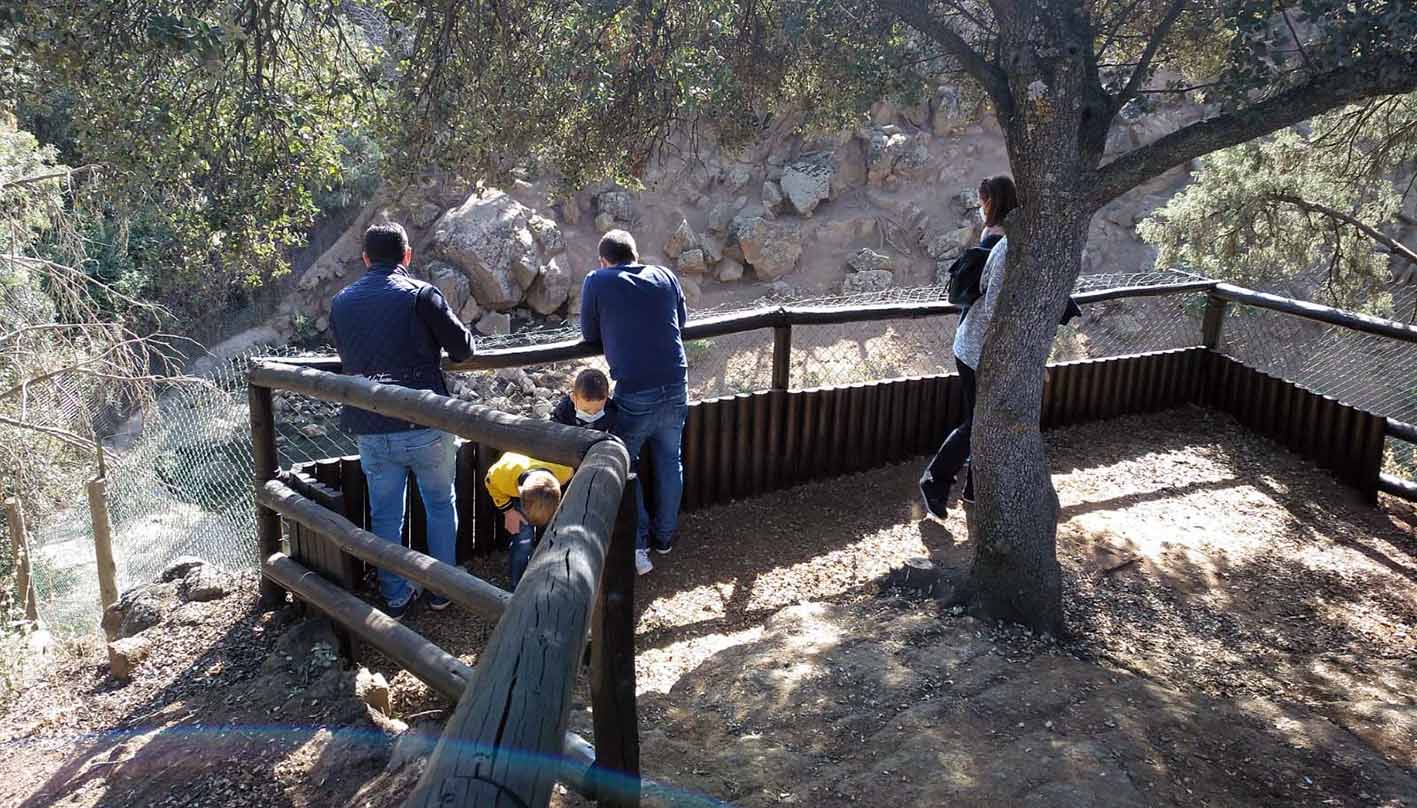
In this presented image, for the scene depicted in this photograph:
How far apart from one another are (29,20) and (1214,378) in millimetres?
7087

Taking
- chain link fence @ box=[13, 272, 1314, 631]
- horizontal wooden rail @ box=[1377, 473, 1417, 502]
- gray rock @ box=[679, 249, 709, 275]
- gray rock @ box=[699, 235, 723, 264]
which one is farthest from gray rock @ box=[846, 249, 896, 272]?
horizontal wooden rail @ box=[1377, 473, 1417, 502]

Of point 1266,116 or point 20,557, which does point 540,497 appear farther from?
point 20,557

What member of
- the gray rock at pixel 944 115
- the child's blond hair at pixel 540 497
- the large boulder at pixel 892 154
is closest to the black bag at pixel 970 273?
the child's blond hair at pixel 540 497

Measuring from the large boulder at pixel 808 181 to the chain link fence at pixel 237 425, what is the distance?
21.7ft

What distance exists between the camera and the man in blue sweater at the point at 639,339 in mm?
4434

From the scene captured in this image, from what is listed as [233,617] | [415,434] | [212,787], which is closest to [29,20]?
[415,434]

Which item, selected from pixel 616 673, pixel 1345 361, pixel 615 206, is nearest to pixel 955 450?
pixel 616 673

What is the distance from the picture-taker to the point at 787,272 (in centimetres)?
2303

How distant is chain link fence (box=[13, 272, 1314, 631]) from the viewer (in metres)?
9.16

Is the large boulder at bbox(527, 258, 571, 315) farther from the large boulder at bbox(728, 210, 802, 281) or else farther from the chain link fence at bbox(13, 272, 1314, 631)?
the chain link fence at bbox(13, 272, 1314, 631)

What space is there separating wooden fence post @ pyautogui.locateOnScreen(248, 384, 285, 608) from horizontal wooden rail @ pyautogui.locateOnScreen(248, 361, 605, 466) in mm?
97

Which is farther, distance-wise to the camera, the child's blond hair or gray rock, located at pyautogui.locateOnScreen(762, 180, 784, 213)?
gray rock, located at pyautogui.locateOnScreen(762, 180, 784, 213)

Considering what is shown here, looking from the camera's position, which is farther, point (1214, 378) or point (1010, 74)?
point (1214, 378)

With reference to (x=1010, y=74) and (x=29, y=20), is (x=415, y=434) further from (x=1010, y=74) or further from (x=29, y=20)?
(x=1010, y=74)
